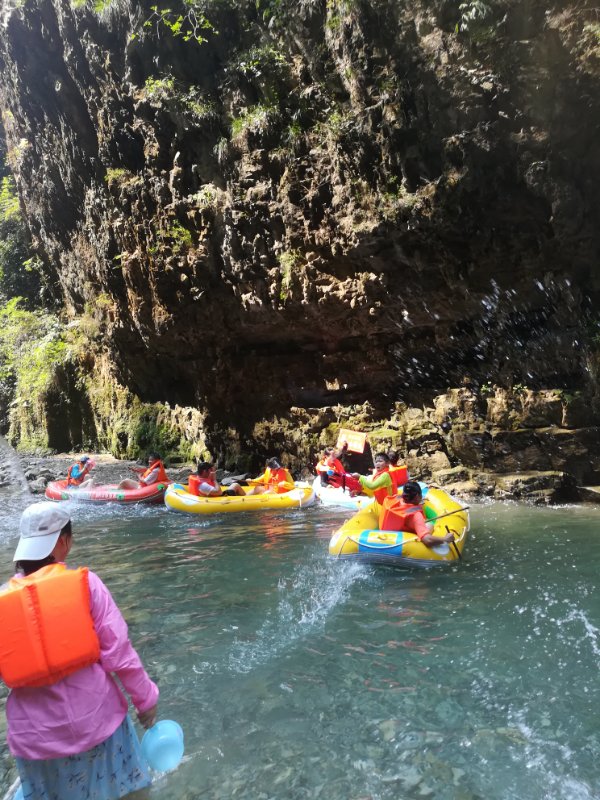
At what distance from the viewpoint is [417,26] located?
8.77 m

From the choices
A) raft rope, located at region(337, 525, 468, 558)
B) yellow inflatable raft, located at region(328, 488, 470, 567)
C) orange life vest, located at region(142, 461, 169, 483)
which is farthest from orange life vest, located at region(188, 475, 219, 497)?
raft rope, located at region(337, 525, 468, 558)

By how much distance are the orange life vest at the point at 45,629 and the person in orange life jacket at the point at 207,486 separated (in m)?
8.33

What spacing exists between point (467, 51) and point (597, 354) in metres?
5.38

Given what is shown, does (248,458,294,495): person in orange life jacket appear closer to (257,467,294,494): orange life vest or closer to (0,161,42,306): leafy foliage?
(257,467,294,494): orange life vest

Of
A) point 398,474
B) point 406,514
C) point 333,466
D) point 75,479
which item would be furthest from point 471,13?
point 75,479

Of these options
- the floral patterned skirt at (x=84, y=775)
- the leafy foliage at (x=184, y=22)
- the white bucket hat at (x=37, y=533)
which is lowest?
the floral patterned skirt at (x=84, y=775)

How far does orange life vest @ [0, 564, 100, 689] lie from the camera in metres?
1.82

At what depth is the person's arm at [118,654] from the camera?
1.95 meters

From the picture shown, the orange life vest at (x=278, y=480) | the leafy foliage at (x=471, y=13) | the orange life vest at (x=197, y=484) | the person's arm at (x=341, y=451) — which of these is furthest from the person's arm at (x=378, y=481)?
the leafy foliage at (x=471, y=13)

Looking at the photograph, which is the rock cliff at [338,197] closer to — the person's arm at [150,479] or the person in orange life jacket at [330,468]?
the person in orange life jacket at [330,468]

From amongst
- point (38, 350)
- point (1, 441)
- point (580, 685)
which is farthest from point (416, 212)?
point (1, 441)

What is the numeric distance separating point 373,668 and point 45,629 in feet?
8.59

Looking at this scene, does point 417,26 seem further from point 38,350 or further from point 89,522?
point 38,350

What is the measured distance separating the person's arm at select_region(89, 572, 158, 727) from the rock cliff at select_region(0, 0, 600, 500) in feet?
29.2
